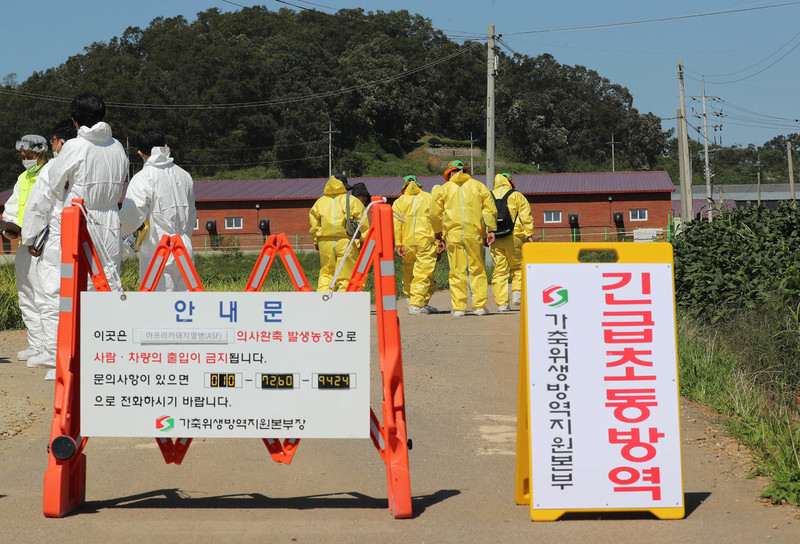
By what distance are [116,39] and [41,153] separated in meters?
106

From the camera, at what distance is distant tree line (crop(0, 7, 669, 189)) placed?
3462 inches

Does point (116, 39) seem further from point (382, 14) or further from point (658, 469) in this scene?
point (658, 469)

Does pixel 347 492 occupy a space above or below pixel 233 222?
below

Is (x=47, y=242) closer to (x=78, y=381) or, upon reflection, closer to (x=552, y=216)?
(x=78, y=381)

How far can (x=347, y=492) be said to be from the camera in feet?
18.0

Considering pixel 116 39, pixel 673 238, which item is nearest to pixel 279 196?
pixel 673 238

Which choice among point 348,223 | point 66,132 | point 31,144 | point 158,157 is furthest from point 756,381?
point 348,223

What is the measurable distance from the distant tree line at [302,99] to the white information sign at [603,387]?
69503mm

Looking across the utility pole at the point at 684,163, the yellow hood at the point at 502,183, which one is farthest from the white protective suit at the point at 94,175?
the utility pole at the point at 684,163

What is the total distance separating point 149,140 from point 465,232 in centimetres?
607

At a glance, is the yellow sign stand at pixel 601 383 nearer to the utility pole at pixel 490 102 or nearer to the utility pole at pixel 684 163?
the utility pole at pixel 490 102

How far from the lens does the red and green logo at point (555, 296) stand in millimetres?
4938

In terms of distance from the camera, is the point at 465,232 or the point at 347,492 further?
the point at 465,232

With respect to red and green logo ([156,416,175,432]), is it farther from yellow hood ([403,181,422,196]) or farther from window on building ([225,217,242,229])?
window on building ([225,217,242,229])
